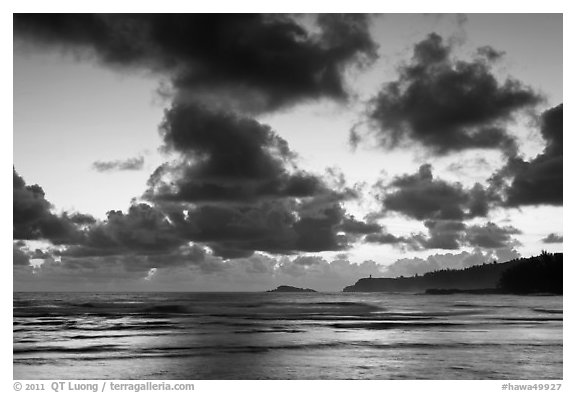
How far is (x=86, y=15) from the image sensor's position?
34.5 meters

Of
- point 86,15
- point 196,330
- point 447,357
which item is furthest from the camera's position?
point 196,330

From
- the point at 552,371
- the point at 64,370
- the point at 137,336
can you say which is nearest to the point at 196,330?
the point at 137,336
